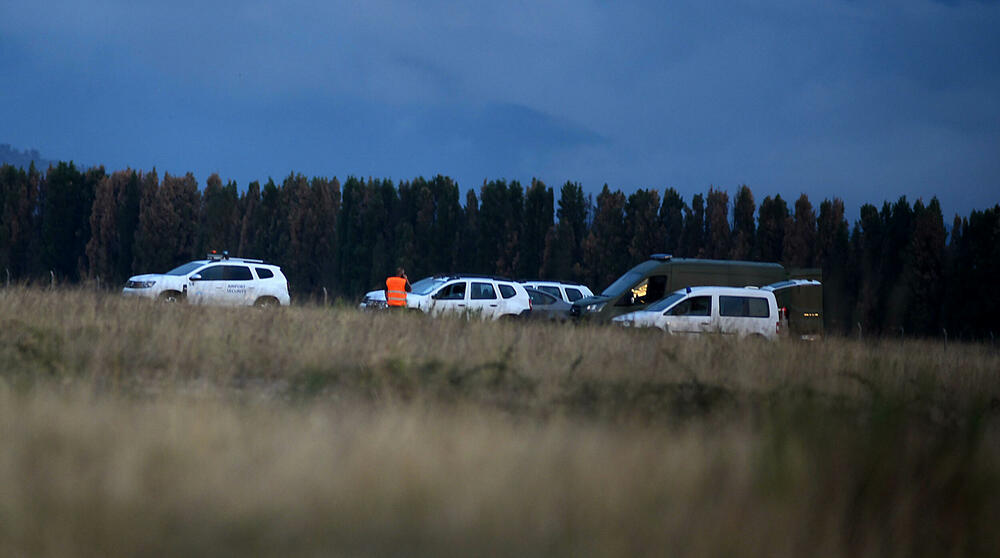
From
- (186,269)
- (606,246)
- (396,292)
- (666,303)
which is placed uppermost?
(606,246)

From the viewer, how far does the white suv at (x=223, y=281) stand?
20.5 metres

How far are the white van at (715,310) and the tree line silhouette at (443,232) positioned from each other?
1373cm

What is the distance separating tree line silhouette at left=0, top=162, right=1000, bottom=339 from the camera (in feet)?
97.3

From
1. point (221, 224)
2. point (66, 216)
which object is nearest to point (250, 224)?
point (221, 224)

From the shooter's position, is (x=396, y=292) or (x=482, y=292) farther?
(x=482, y=292)

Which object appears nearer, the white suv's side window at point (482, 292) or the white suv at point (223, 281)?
the white suv's side window at point (482, 292)

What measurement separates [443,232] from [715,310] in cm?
2435

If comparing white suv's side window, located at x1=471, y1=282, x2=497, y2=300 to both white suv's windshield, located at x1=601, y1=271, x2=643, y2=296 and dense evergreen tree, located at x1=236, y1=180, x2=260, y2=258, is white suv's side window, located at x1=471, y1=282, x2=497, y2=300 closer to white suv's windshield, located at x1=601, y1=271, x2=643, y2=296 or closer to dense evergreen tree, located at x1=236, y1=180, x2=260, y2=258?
white suv's windshield, located at x1=601, y1=271, x2=643, y2=296

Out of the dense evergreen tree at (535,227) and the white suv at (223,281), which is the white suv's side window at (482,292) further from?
the dense evergreen tree at (535,227)

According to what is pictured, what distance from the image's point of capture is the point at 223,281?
2150 cm

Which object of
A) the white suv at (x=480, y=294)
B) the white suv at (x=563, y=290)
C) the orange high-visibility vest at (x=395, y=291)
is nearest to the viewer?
the orange high-visibility vest at (x=395, y=291)

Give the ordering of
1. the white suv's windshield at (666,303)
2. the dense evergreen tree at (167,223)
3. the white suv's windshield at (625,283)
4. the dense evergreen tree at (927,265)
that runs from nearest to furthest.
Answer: the white suv's windshield at (666,303), the white suv's windshield at (625,283), the dense evergreen tree at (927,265), the dense evergreen tree at (167,223)

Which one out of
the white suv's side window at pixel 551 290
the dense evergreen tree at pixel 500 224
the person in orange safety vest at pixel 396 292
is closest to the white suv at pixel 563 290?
the white suv's side window at pixel 551 290

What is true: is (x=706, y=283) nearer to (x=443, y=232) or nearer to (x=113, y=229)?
(x=443, y=232)
